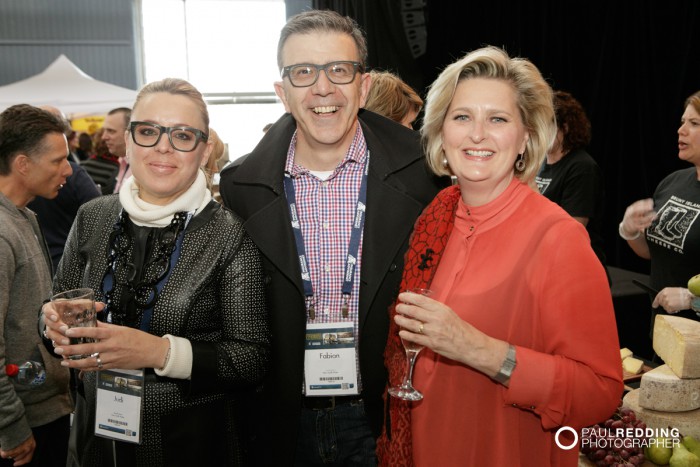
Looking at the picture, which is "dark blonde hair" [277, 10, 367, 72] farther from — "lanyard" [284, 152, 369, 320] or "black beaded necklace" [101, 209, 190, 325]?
"black beaded necklace" [101, 209, 190, 325]

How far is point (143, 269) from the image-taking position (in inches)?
66.2

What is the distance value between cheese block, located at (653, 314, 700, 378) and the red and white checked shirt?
3.99 feet

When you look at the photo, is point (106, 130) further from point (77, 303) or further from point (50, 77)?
point (77, 303)

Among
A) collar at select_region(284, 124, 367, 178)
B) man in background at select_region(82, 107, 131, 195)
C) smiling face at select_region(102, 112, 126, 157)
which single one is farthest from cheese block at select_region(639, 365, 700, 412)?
smiling face at select_region(102, 112, 126, 157)

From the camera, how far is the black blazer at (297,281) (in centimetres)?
186

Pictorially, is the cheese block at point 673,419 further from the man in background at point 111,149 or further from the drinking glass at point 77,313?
the man in background at point 111,149

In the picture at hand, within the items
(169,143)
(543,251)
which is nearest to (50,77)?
(169,143)

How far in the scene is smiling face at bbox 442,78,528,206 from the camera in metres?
1.60

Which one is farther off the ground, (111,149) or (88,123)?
(88,123)

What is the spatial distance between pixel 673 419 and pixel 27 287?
2.46m

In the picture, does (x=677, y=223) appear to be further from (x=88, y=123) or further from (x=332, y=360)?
(x=88, y=123)

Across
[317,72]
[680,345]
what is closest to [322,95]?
[317,72]

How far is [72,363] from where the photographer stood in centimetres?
148

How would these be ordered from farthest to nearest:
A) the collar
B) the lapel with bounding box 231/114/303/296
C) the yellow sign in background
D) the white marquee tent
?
1. the yellow sign in background
2. the white marquee tent
3. the collar
4. the lapel with bounding box 231/114/303/296
